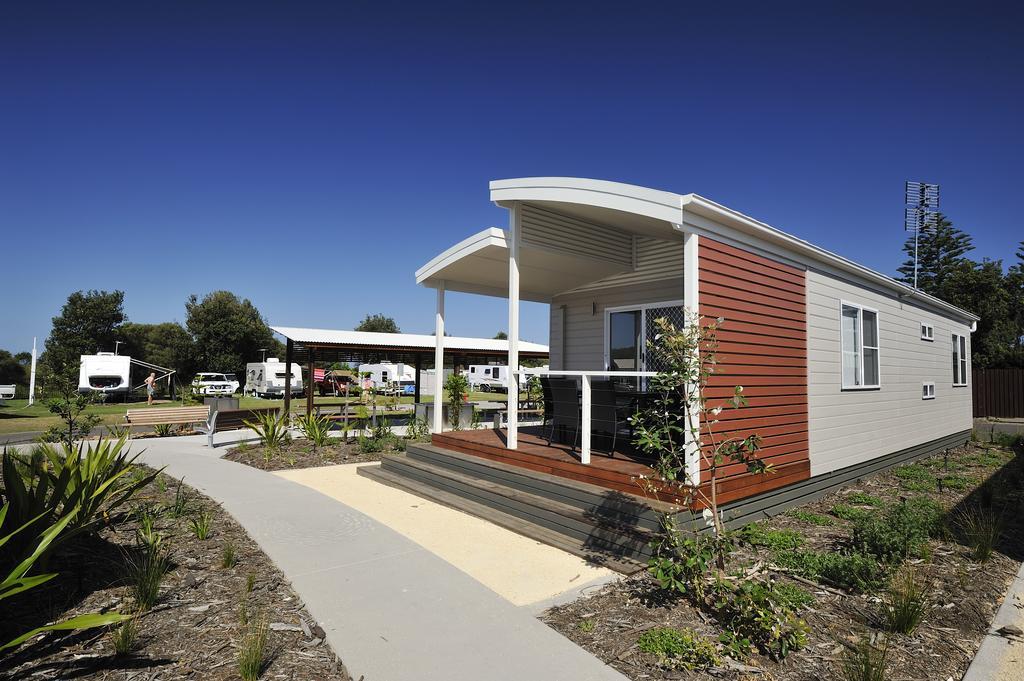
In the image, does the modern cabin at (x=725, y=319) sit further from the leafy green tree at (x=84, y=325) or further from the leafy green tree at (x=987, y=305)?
the leafy green tree at (x=84, y=325)

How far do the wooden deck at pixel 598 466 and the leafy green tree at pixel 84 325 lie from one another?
42467mm

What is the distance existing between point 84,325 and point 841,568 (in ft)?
159

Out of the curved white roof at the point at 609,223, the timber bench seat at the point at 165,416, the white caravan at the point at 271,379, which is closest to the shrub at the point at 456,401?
the curved white roof at the point at 609,223

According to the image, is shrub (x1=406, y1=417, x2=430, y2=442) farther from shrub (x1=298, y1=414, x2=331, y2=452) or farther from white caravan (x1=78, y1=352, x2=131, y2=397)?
white caravan (x1=78, y1=352, x2=131, y2=397)

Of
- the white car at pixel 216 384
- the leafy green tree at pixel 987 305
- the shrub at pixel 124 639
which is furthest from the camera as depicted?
the white car at pixel 216 384

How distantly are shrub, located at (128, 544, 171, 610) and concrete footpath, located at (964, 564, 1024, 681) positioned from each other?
4.85 metres

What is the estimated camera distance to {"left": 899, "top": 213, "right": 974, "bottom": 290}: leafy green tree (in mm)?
31016

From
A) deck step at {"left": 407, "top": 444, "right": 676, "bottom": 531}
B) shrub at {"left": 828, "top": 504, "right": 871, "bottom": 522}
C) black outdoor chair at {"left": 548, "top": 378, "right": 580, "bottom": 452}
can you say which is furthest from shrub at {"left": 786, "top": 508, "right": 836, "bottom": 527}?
black outdoor chair at {"left": 548, "top": 378, "right": 580, "bottom": 452}

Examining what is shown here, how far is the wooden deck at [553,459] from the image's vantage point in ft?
16.9

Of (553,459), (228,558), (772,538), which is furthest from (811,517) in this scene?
(228,558)

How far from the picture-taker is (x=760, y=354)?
577 cm

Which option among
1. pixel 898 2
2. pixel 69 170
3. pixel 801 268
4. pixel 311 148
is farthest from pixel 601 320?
pixel 69 170

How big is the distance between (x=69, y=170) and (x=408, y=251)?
1125 centimetres

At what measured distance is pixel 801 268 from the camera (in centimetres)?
672
